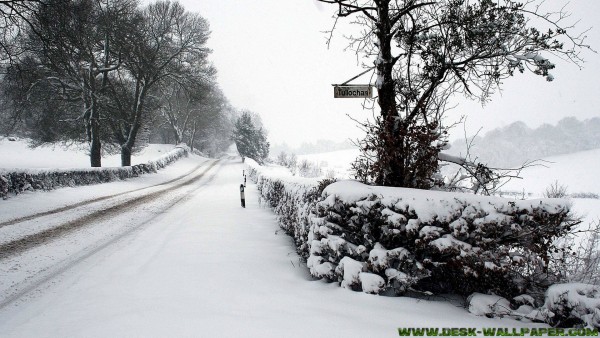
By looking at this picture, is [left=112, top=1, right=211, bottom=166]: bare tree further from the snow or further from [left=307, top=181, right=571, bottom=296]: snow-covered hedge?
the snow

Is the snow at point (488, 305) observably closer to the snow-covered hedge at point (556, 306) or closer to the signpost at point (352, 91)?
the snow-covered hedge at point (556, 306)

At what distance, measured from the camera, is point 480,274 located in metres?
3.09

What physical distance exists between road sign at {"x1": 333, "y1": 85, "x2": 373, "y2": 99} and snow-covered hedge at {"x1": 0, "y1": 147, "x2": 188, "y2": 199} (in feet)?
39.3

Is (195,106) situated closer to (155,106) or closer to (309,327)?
(155,106)

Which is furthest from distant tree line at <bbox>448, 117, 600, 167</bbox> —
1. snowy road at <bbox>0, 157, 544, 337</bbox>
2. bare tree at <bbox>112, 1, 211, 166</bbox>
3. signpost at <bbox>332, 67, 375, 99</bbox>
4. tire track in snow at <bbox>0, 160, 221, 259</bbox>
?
snowy road at <bbox>0, 157, 544, 337</bbox>

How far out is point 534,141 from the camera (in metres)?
59.8

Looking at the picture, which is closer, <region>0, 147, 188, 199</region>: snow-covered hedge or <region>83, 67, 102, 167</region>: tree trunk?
<region>0, 147, 188, 199</region>: snow-covered hedge

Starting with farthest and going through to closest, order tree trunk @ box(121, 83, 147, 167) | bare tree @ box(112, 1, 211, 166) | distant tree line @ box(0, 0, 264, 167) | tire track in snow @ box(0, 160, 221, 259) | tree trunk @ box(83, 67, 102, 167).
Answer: tree trunk @ box(121, 83, 147, 167) < bare tree @ box(112, 1, 211, 166) < tree trunk @ box(83, 67, 102, 167) < distant tree line @ box(0, 0, 264, 167) < tire track in snow @ box(0, 160, 221, 259)

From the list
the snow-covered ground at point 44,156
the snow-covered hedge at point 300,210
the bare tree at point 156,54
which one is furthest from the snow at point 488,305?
the snow-covered ground at point 44,156

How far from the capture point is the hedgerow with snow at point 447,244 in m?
3.01

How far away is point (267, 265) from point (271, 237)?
1820 millimetres

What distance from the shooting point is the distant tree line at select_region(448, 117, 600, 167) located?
56719 mm

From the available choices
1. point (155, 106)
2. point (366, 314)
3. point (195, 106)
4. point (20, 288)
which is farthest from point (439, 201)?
point (195, 106)

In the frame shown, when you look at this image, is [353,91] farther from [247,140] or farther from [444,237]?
[247,140]
